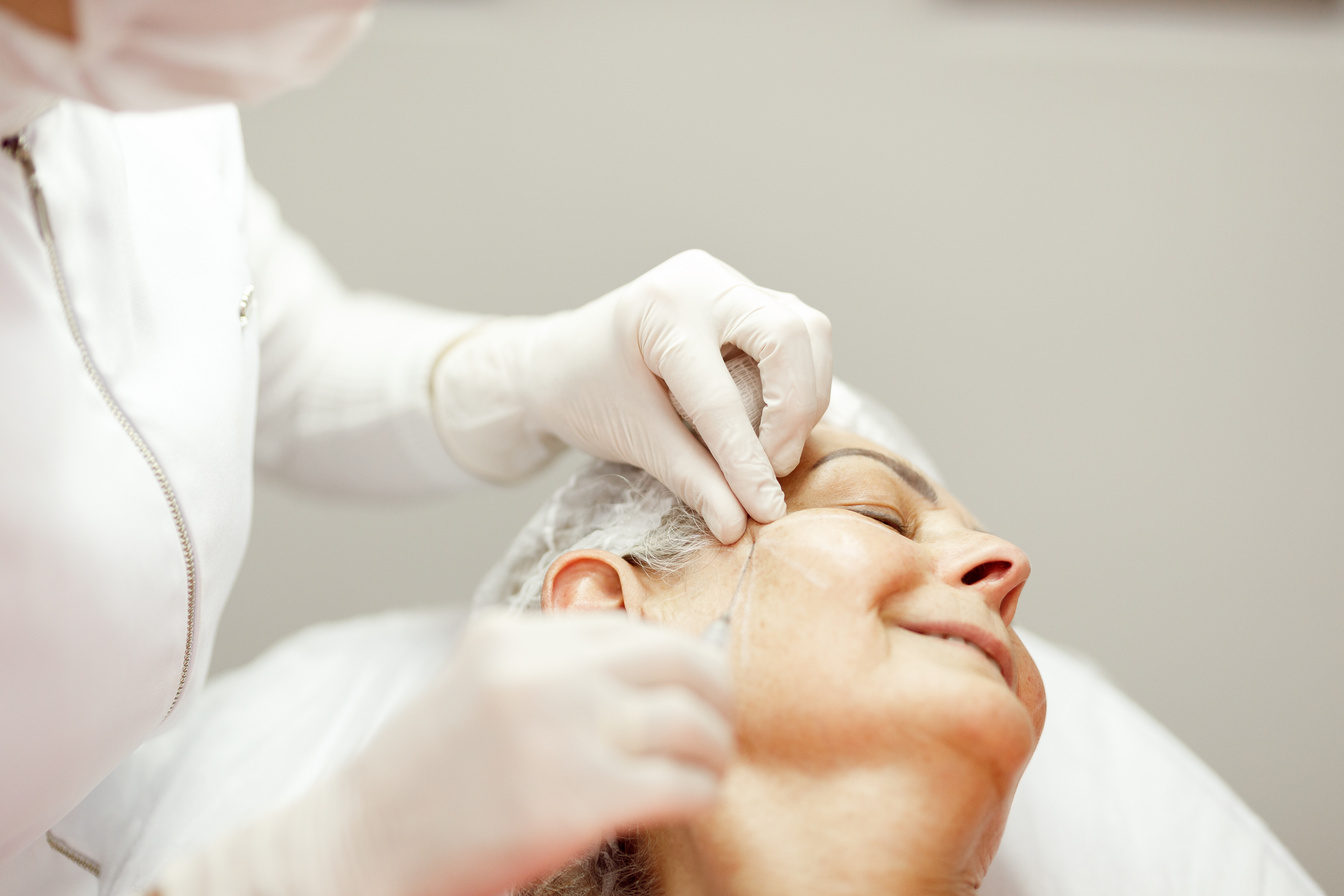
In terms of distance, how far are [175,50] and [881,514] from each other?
2.46 feet

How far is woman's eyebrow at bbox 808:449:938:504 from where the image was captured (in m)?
1.03

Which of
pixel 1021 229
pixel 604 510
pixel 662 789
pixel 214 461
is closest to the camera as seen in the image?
pixel 662 789

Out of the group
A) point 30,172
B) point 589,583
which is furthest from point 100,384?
point 589,583

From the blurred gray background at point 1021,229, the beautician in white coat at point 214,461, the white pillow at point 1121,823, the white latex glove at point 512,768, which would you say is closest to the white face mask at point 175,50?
the beautician in white coat at point 214,461

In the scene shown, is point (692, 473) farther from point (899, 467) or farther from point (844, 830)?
point (844, 830)

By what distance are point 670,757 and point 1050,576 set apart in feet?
4.45

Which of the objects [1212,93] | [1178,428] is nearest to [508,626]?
[1178,428]

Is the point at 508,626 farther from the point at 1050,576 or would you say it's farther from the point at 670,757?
the point at 1050,576

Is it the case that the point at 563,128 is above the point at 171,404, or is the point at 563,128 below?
above

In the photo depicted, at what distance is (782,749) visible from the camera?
0.83 m

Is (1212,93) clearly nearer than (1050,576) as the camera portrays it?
Yes

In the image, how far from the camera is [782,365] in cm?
100

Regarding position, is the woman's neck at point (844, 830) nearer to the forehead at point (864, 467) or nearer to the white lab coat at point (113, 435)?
the forehead at point (864, 467)

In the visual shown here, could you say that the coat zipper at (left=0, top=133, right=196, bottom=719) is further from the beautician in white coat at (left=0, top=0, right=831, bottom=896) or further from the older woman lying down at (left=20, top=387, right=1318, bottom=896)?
the older woman lying down at (left=20, top=387, right=1318, bottom=896)
